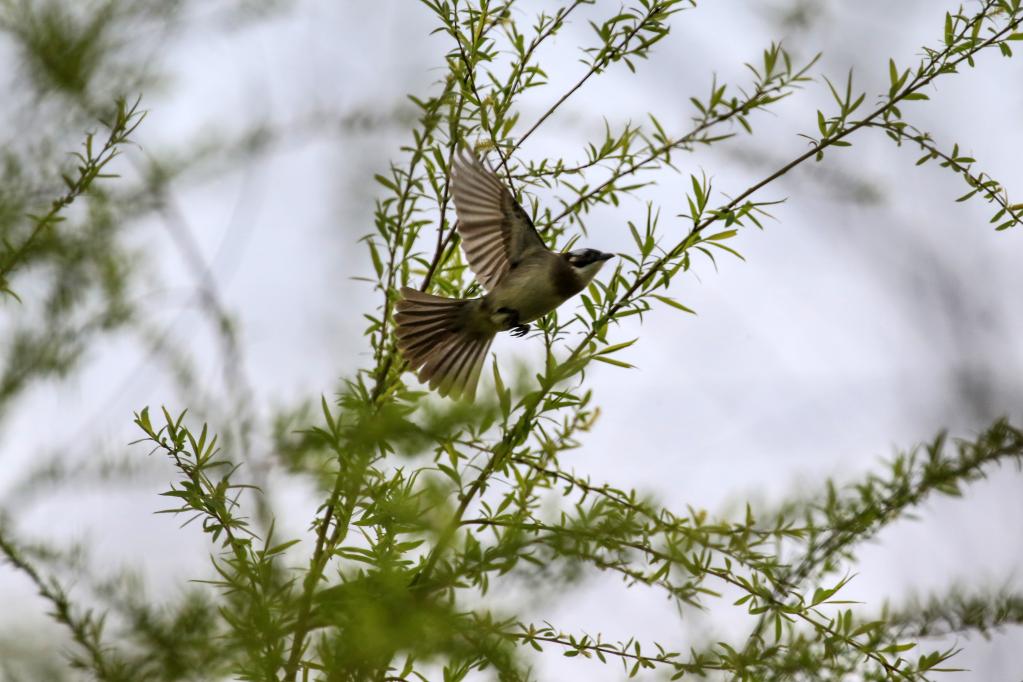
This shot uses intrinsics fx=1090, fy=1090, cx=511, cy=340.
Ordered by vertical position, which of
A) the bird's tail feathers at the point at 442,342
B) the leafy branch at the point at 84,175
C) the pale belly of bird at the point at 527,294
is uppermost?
the pale belly of bird at the point at 527,294

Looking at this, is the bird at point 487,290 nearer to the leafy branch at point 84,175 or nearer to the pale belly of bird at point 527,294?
the pale belly of bird at point 527,294

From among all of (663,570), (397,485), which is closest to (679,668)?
(663,570)

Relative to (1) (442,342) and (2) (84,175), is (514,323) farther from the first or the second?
(2) (84,175)

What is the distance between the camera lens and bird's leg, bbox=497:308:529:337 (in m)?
2.40

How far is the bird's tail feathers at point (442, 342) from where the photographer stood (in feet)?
7.10

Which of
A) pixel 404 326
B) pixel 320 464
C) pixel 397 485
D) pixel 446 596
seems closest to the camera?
pixel 320 464

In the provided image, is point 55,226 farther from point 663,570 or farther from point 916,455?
point 916,455

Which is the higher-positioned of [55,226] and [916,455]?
[55,226]

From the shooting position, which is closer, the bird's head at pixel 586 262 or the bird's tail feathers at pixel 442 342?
the bird's tail feathers at pixel 442 342

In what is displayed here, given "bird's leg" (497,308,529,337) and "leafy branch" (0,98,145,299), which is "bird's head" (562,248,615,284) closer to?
"bird's leg" (497,308,529,337)

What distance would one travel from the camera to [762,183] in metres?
1.43

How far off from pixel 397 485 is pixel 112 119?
57cm

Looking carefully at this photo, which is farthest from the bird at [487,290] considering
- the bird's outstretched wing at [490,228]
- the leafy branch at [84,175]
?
the leafy branch at [84,175]

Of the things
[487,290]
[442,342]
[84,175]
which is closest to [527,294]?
[487,290]
